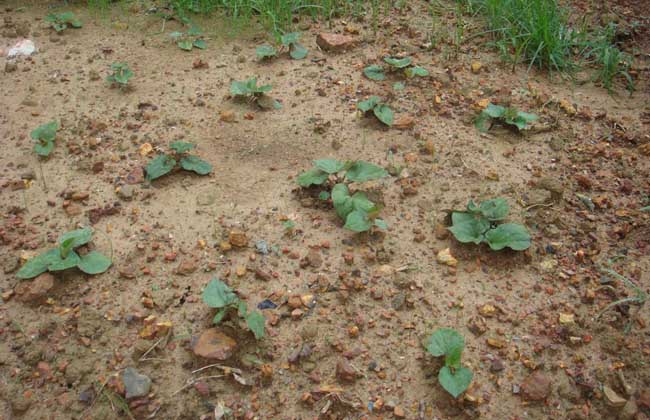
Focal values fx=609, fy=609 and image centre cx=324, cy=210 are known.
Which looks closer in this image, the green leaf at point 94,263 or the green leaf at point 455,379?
the green leaf at point 455,379

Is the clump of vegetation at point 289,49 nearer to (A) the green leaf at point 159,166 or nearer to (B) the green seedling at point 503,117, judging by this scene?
(A) the green leaf at point 159,166

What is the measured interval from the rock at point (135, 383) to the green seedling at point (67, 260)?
0.44 m

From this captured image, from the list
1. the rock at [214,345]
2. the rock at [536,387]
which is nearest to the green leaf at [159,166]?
the rock at [214,345]

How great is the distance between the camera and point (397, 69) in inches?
125

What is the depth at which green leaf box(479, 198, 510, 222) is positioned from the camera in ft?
7.52

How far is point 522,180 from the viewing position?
8.40ft

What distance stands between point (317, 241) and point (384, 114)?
80 centimetres

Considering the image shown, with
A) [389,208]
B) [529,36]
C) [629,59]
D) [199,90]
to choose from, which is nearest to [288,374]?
[389,208]

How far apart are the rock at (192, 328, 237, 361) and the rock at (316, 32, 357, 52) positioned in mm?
1874

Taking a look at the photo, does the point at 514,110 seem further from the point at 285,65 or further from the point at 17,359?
the point at 17,359

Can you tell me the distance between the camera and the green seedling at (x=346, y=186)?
2.25 metres

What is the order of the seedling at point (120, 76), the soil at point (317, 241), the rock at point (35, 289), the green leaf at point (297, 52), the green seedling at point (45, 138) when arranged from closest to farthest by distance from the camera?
the soil at point (317, 241) < the rock at point (35, 289) < the green seedling at point (45, 138) < the seedling at point (120, 76) < the green leaf at point (297, 52)

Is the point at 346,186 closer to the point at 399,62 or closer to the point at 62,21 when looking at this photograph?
the point at 399,62

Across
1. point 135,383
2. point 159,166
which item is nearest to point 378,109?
point 159,166
